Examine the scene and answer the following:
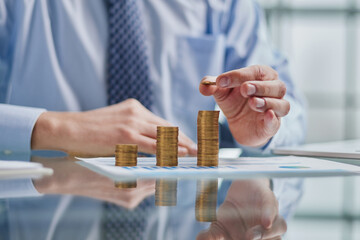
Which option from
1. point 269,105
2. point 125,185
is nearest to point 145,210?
point 125,185

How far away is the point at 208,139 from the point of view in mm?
858

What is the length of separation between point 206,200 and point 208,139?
0.34 metres

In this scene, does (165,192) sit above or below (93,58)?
below

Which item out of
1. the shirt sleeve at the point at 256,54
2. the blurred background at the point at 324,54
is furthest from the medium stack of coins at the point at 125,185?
the blurred background at the point at 324,54

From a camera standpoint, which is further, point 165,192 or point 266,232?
point 165,192

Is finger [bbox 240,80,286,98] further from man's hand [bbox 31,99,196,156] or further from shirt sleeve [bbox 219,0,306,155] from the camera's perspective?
shirt sleeve [bbox 219,0,306,155]

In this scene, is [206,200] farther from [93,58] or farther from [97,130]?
[93,58]

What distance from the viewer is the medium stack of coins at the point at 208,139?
84 centimetres

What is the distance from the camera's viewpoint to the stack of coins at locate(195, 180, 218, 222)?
1.42ft

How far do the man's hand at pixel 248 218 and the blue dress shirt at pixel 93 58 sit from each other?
96 centimetres

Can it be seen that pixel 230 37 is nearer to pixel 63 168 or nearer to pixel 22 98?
pixel 22 98

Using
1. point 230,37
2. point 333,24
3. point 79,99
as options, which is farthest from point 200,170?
point 333,24

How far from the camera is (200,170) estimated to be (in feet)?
2.50

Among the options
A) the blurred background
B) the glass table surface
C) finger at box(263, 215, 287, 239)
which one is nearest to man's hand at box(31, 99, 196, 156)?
the glass table surface
